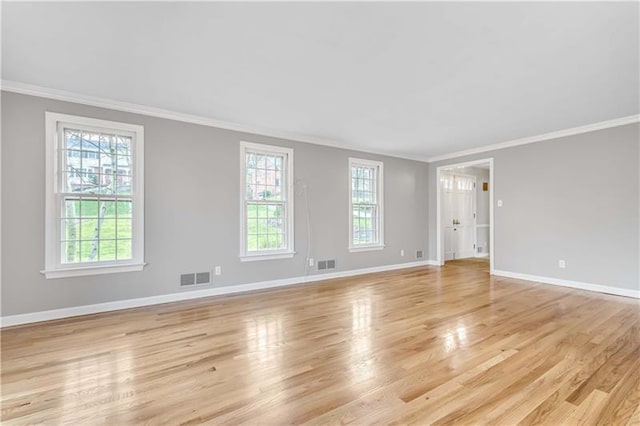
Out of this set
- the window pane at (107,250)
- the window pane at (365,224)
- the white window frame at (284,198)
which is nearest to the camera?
the window pane at (107,250)

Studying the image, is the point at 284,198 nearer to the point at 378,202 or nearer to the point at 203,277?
the point at 203,277

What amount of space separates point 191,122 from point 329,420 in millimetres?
3873

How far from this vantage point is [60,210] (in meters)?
3.35

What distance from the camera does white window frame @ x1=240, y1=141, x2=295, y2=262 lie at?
4.52 metres

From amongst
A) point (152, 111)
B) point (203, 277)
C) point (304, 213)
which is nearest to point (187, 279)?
point (203, 277)

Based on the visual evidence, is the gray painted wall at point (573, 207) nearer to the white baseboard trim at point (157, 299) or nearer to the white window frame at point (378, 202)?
the white window frame at point (378, 202)

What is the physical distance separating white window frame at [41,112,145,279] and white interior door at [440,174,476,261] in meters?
6.34

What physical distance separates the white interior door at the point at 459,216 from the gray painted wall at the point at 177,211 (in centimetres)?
185

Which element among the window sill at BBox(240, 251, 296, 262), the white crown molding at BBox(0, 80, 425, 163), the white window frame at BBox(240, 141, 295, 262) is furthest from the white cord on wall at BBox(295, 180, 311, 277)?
the white crown molding at BBox(0, 80, 425, 163)

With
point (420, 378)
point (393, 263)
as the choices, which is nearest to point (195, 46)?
point (420, 378)

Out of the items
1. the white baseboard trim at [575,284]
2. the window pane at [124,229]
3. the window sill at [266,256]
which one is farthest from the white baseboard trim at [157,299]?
the white baseboard trim at [575,284]

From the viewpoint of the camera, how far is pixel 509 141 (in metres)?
5.37

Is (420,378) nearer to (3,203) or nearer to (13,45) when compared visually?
(13,45)

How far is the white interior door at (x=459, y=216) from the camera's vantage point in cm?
763
